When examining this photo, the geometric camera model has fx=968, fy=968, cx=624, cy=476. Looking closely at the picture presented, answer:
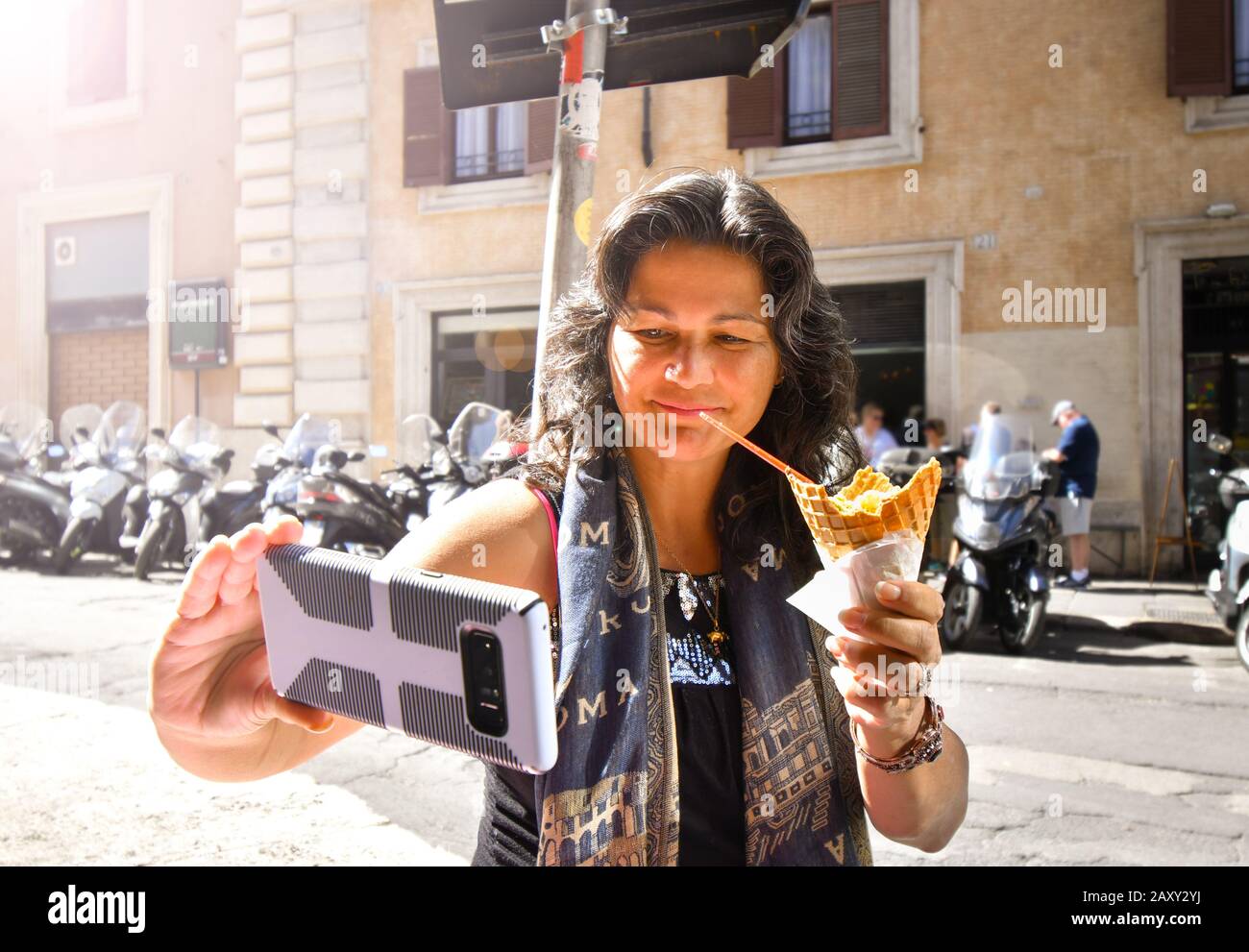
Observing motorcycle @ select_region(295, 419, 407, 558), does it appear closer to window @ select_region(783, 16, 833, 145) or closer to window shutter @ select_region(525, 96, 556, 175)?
window shutter @ select_region(525, 96, 556, 175)

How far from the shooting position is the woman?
110cm

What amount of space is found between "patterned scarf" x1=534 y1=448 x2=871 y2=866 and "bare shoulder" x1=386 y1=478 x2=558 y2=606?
3 cm

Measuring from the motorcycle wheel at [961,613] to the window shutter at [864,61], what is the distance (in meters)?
3.93

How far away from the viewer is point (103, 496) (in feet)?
24.8

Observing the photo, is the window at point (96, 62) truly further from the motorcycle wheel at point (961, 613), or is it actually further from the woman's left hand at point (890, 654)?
the motorcycle wheel at point (961, 613)

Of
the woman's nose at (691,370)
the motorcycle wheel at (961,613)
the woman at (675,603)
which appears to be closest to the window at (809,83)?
the motorcycle wheel at (961,613)

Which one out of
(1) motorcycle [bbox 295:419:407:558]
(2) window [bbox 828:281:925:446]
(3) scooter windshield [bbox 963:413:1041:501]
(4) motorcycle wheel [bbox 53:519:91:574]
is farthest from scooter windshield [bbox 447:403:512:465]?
(2) window [bbox 828:281:925:446]

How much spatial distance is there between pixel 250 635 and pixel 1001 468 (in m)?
5.15

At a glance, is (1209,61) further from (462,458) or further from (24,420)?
(24,420)

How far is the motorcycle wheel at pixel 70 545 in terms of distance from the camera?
7.15 meters

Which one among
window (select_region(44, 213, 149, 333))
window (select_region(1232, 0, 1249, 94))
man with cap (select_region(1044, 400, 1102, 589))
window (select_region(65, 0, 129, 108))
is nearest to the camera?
window (select_region(65, 0, 129, 108))

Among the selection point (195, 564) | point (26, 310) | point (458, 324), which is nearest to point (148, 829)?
point (26, 310)

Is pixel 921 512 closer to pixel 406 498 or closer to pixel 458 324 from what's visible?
pixel 406 498

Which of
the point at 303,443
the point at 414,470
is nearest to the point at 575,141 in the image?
the point at 414,470
